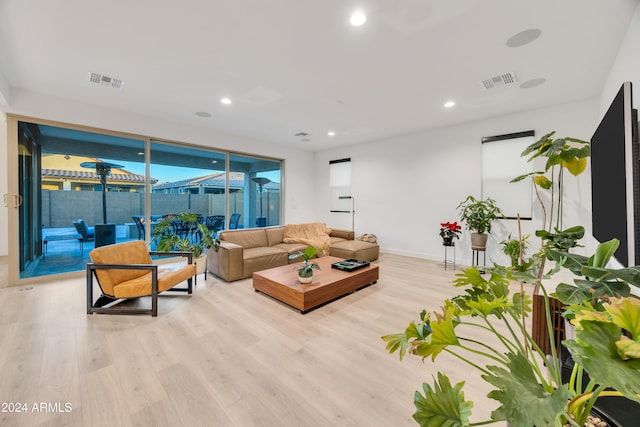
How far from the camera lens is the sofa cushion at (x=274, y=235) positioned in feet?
17.0

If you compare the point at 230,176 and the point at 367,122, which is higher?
the point at 367,122

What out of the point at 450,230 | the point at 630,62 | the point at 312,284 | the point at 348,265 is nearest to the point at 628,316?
the point at 312,284

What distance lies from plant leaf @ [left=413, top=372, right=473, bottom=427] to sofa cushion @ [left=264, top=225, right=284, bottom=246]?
4664mm

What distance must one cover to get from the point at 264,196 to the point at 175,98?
11.2ft

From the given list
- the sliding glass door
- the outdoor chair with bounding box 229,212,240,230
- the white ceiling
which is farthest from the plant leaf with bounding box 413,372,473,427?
the outdoor chair with bounding box 229,212,240,230

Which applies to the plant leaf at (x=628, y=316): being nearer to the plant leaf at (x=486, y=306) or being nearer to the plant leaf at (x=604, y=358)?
the plant leaf at (x=604, y=358)

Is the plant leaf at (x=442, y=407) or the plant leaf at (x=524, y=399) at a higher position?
the plant leaf at (x=524, y=399)

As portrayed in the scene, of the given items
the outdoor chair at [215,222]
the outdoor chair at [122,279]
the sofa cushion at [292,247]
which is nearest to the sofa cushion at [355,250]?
the sofa cushion at [292,247]

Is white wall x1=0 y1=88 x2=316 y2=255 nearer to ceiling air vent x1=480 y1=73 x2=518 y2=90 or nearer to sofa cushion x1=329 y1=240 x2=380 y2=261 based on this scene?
sofa cushion x1=329 y1=240 x2=380 y2=261

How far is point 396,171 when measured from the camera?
6012mm

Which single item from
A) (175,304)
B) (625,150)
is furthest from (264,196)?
(625,150)

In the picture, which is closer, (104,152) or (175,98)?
(175,98)

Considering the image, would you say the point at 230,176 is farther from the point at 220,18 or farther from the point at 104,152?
the point at 220,18

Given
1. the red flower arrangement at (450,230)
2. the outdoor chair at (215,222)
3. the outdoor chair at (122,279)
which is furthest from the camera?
the outdoor chair at (215,222)
